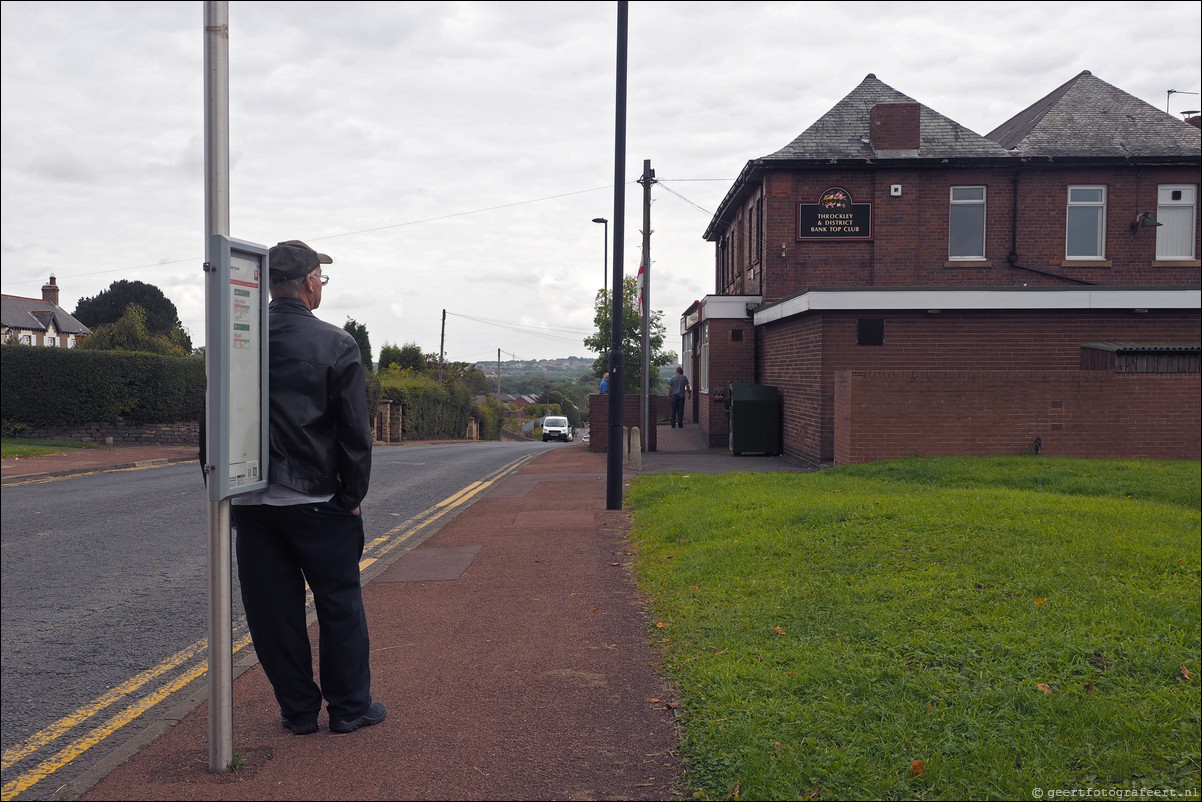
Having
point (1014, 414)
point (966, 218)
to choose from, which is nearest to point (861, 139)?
point (966, 218)

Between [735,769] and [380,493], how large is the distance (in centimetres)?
1025

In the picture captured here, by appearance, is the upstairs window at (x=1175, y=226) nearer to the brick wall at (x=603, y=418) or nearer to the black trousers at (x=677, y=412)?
the brick wall at (x=603, y=418)

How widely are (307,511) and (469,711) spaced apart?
1181 mm

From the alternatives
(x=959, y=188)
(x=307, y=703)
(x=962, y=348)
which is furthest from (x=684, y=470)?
(x=307, y=703)

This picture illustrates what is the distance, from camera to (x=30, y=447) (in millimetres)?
2211

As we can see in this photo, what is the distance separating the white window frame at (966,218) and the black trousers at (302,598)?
17.7 metres

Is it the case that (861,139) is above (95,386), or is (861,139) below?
above

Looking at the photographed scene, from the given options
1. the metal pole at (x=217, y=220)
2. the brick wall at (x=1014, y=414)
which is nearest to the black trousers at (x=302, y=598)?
the metal pole at (x=217, y=220)

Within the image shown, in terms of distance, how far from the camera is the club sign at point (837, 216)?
18.8m

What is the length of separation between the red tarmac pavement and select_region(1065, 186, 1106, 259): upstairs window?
15.7 m

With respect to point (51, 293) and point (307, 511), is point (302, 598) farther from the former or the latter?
point (51, 293)

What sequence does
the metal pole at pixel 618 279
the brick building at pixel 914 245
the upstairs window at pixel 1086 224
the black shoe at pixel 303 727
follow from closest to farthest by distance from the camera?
the black shoe at pixel 303 727, the metal pole at pixel 618 279, the brick building at pixel 914 245, the upstairs window at pixel 1086 224

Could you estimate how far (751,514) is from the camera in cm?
788

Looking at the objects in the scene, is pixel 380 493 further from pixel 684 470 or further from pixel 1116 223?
pixel 1116 223
